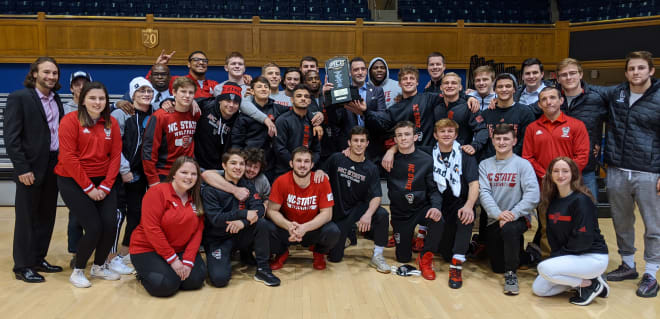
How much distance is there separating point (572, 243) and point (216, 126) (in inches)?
115

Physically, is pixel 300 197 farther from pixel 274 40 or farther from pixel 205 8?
pixel 205 8

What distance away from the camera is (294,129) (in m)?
4.23

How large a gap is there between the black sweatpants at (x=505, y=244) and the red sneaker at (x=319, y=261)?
1387 mm

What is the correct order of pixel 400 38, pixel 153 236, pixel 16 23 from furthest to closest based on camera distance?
1. pixel 400 38
2. pixel 16 23
3. pixel 153 236

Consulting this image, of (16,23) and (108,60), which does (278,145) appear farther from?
(16,23)

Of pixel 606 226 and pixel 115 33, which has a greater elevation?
pixel 115 33

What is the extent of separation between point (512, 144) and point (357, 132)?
1240 mm

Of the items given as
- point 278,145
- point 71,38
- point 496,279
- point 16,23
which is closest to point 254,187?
point 278,145

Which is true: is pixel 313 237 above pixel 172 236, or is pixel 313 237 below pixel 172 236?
below

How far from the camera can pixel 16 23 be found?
9.74m

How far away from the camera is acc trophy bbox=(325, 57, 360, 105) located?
4262 mm

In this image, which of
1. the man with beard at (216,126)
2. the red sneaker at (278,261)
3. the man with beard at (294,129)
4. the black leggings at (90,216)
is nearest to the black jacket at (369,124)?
the man with beard at (294,129)

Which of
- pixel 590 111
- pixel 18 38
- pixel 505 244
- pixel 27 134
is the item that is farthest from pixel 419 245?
pixel 18 38

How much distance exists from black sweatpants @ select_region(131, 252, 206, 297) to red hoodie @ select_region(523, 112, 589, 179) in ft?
9.15
